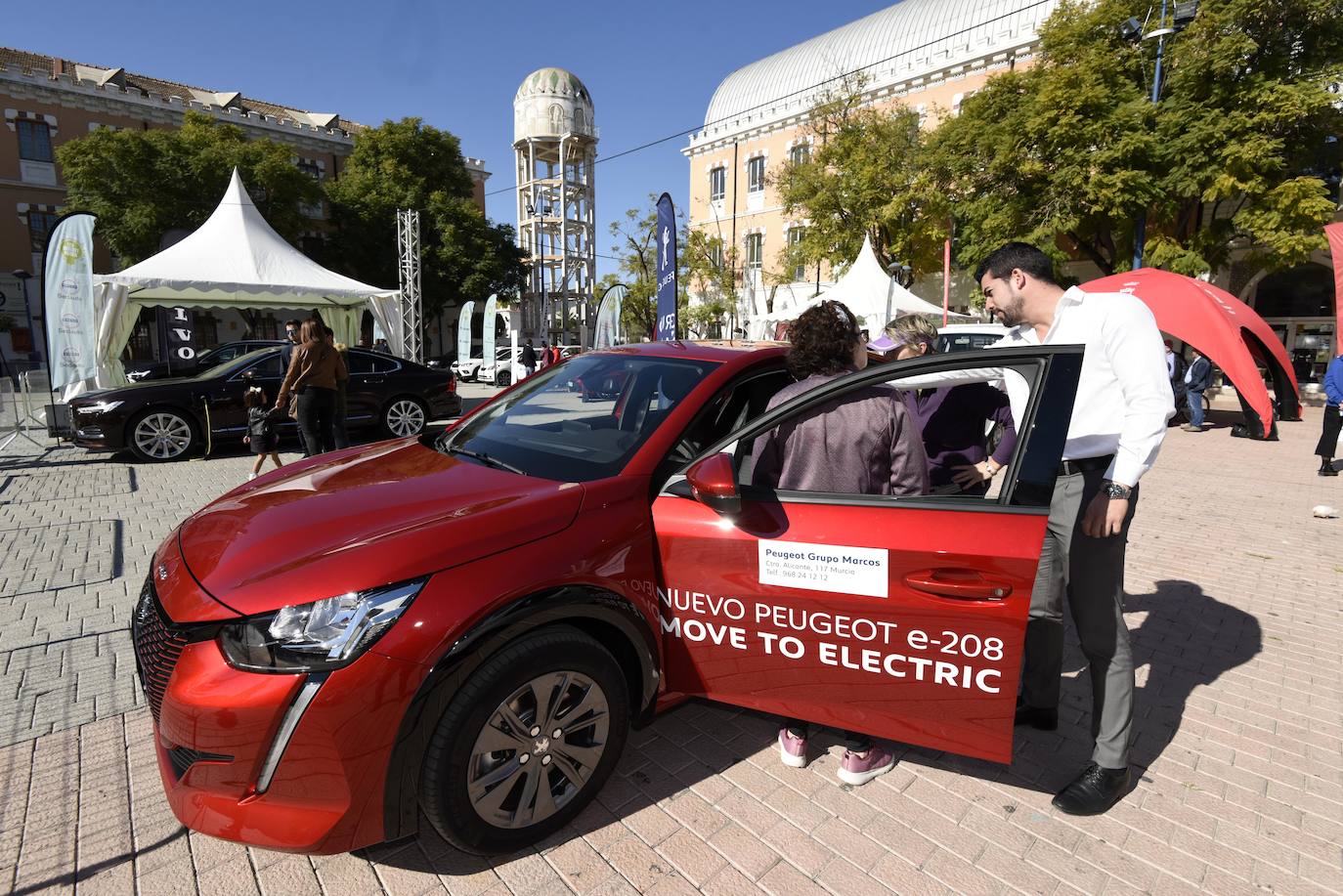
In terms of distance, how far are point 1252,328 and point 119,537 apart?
890 centimetres

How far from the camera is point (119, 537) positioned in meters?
5.45

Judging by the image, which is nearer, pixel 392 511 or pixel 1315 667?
pixel 392 511

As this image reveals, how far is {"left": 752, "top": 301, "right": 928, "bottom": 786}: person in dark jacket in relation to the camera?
2.30 metres

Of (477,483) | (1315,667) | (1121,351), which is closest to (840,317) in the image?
(1121,351)

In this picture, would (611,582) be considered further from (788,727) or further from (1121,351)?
(1121,351)

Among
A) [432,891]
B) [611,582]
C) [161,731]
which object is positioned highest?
[611,582]

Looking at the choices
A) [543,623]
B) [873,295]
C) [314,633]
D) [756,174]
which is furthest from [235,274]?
[756,174]

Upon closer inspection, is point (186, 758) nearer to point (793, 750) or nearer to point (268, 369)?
point (793, 750)

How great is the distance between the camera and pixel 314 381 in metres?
6.96

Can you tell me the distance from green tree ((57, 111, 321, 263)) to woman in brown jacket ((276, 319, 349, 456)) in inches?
1066

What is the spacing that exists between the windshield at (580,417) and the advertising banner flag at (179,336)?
13.4 metres

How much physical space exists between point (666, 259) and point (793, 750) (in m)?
9.94

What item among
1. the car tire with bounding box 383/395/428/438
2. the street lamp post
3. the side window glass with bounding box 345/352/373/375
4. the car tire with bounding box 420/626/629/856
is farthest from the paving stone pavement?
the street lamp post

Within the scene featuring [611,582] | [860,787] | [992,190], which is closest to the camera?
[611,582]
